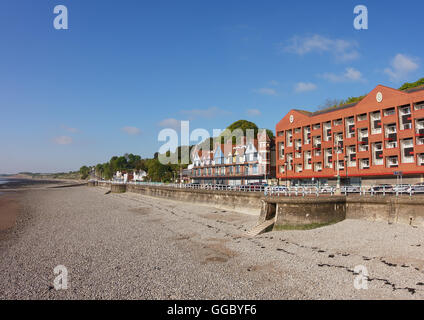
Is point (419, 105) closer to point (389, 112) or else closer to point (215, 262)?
point (389, 112)

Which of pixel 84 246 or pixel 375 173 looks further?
pixel 375 173

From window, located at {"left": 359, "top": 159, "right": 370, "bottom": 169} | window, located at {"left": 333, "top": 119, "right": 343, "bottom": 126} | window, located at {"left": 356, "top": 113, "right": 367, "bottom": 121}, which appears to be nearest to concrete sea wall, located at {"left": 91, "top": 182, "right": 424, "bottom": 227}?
window, located at {"left": 359, "top": 159, "right": 370, "bottom": 169}

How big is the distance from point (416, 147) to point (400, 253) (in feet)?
103

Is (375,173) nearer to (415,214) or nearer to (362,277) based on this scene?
(415,214)

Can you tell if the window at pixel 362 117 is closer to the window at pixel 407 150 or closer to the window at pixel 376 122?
the window at pixel 376 122

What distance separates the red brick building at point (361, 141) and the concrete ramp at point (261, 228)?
14547mm

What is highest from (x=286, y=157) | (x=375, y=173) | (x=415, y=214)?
(x=286, y=157)

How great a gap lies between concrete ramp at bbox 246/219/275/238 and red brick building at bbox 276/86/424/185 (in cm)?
1455

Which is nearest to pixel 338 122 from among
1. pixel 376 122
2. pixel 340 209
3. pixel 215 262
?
pixel 376 122

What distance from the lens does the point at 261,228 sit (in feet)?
84.1

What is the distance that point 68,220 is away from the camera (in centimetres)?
3600

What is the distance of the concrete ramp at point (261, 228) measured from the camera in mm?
25109
